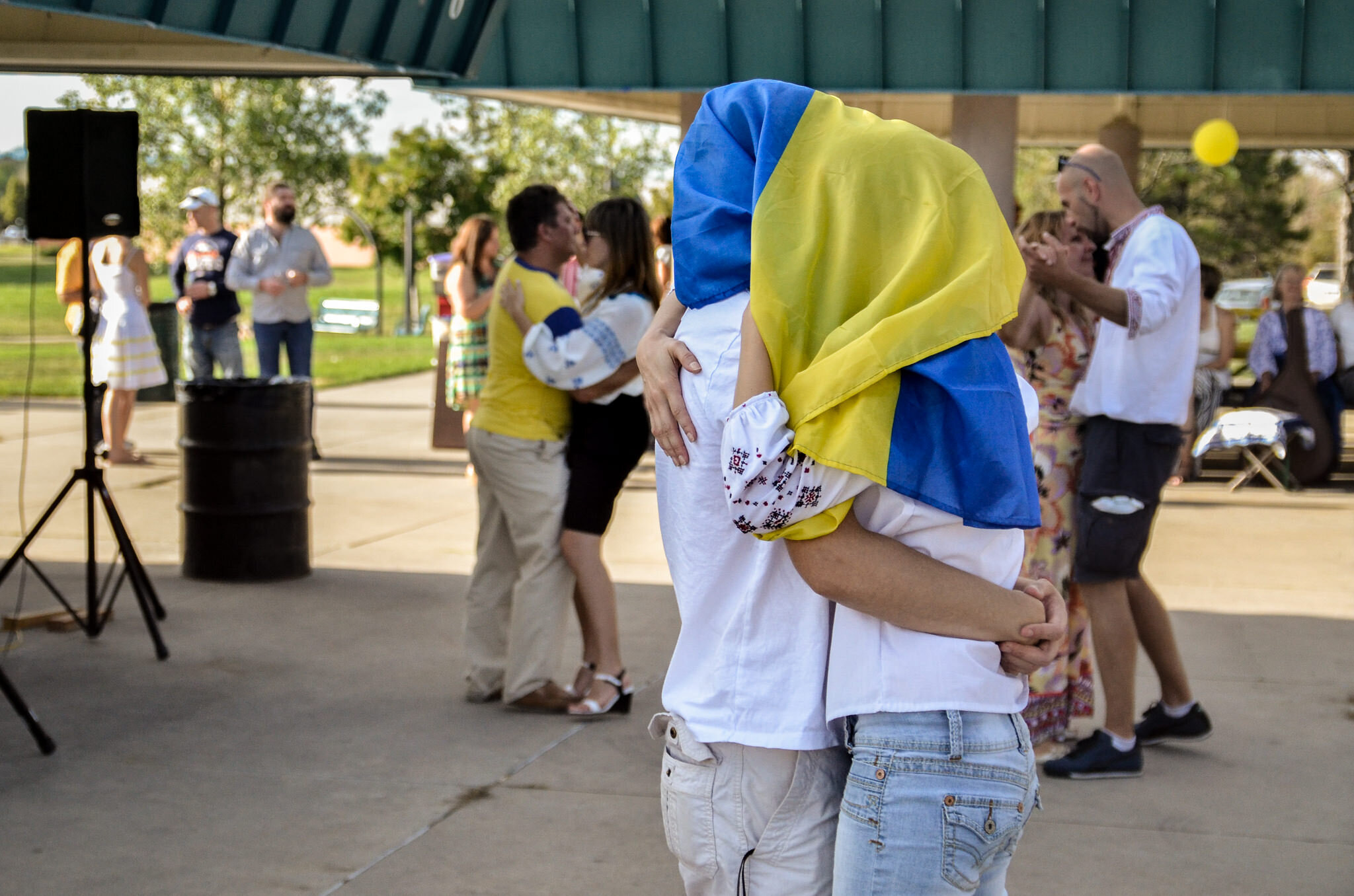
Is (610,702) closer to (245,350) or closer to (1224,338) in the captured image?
(1224,338)

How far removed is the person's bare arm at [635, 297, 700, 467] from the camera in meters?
1.86

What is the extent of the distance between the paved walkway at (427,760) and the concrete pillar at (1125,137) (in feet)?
26.0

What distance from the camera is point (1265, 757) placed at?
498cm

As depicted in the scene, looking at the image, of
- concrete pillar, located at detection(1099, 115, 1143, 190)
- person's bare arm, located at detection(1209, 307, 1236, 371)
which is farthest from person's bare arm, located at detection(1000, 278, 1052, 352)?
concrete pillar, located at detection(1099, 115, 1143, 190)

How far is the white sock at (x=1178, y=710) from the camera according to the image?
4.99 meters

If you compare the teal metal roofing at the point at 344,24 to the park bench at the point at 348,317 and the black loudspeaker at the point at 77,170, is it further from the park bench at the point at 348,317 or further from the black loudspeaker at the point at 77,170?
the park bench at the point at 348,317

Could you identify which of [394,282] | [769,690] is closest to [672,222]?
[769,690]

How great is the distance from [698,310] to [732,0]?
4.97 meters

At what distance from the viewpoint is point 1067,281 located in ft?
14.3

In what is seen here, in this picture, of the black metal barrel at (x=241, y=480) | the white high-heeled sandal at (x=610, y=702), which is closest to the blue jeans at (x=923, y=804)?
the white high-heeled sandal at (x=610, y=702)

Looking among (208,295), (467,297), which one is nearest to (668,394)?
(467,297)

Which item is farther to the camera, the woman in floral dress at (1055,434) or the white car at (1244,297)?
the white car at (1244,297)

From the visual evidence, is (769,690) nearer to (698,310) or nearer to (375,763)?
(698,310)

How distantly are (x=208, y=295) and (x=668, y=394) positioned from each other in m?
9.94
